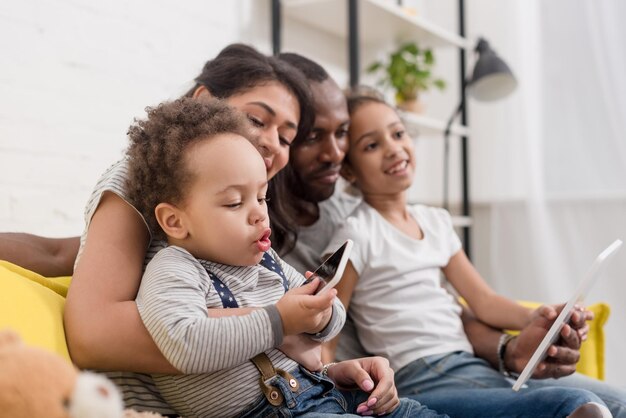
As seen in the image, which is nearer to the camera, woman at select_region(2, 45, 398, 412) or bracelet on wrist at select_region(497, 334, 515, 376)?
woman at select_region(2, 45, 398, 412)

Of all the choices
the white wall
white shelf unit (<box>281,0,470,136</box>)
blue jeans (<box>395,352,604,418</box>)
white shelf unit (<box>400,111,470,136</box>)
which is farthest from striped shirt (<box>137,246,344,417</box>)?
white shelf unit (<box>400,111,470,136</box>)

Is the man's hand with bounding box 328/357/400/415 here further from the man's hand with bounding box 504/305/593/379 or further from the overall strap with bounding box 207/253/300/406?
the man's hand with bounding box 504/305/593/379

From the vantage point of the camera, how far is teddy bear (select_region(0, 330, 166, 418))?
2.06 ft

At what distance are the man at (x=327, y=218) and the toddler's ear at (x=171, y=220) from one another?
0.49m

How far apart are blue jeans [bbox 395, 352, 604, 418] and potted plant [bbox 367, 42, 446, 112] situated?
1.72 metres

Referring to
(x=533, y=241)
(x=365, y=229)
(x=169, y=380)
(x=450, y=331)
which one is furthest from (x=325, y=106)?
(x=533, y=241)

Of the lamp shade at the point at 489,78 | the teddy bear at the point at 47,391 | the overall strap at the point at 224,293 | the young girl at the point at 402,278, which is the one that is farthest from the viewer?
the lamp shade at the point at 489,78

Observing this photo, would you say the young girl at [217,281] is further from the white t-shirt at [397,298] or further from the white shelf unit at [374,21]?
the white shelf unit at [374,21]

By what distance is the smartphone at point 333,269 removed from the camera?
91 centimetres

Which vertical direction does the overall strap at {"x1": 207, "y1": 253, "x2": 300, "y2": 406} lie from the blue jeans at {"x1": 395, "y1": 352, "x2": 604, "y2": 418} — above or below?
above

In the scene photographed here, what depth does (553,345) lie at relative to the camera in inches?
55.6

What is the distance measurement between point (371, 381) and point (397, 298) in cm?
47

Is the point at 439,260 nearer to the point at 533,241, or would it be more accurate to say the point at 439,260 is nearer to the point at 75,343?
the point at 75,343

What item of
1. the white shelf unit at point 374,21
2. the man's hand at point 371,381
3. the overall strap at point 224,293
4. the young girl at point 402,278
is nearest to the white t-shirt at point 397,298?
the young girl at point 402,278
